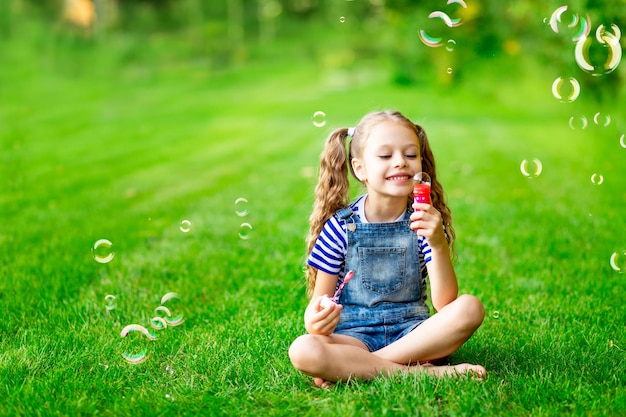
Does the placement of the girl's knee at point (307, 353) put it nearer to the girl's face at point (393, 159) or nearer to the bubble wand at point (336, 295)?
the bubble wand at point (336, 295)

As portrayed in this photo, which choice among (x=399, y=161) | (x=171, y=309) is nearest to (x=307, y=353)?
(x=399, y=161)

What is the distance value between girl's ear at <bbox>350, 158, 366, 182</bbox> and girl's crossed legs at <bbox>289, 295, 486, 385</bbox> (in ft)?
1.71

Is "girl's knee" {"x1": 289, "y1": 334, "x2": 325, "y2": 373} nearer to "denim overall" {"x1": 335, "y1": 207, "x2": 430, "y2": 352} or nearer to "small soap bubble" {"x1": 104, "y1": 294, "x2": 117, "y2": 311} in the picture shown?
"denim overall" {"x1": 335, "y1": 207, "x2": 430, "y2": 352}

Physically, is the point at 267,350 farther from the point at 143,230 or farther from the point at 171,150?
the point at 171,150

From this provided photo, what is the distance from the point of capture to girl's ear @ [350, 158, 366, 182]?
2.88 metres

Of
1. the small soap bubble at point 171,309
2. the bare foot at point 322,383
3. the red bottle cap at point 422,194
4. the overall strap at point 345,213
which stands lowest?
the bare foot at point 322,383

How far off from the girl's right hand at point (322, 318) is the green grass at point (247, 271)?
0.60 ft

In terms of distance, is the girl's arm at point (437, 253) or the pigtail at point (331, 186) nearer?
the girl's arm at point (437, 253)

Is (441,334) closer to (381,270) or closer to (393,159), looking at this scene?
(381,270)

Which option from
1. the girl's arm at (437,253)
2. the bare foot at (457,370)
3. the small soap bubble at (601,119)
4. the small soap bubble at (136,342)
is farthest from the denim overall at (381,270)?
the small soap bubble at (601,119)

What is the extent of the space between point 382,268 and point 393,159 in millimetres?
376

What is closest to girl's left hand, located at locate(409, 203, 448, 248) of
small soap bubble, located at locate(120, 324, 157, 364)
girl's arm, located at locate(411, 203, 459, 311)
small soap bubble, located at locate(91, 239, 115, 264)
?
girl's arm, located at locate(411, 203, 459, 311)

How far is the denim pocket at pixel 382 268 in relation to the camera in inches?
113

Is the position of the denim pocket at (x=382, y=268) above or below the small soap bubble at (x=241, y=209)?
below
